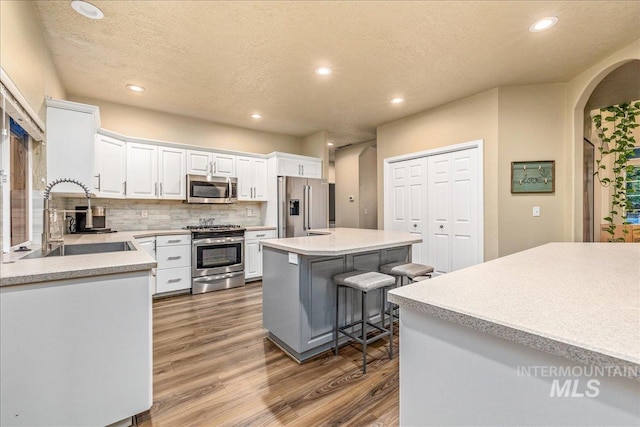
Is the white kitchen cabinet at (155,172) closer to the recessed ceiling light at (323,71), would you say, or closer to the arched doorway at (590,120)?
the recessed ceiling light at (323,71)

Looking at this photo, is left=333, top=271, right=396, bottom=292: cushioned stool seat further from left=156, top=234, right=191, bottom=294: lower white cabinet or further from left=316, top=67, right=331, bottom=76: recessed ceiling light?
left=156, top=234, right=191, bottom=294: lower white cabinet

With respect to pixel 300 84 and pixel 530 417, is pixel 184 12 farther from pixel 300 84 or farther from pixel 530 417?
pixel 530 417

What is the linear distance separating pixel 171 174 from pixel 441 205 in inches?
156

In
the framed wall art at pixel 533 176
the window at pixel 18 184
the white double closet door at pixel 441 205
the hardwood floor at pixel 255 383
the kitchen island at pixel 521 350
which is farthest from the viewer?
the white double closet door at pixel 441 205

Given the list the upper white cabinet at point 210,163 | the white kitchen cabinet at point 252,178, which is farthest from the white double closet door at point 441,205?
the upper white cabinet at point 210,163

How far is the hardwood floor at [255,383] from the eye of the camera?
162cm

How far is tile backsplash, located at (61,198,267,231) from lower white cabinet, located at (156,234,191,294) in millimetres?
593

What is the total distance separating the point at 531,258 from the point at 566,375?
117 centimetres

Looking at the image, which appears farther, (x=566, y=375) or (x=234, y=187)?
(x=234, y=187)

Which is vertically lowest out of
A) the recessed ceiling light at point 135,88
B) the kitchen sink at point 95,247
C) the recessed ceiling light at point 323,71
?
the kitchen sink at point 95,247

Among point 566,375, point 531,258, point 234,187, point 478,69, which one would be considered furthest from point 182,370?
point 478,69

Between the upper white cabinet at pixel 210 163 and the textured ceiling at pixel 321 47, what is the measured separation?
2.53ft

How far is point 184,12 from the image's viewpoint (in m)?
2.15

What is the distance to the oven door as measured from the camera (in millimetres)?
4023
